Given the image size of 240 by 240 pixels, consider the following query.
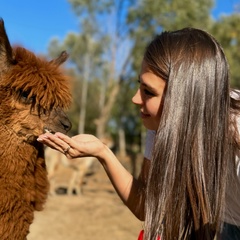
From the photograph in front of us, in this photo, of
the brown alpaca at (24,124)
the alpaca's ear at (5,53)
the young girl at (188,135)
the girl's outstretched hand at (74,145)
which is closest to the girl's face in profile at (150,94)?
the young girl at (188,135)

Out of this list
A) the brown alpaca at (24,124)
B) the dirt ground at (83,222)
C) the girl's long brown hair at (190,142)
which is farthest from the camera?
the dirt ground at (83,222)

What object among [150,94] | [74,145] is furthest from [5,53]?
[150,94]

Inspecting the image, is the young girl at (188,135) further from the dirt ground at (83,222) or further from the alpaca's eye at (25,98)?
the dirt ground at (83,222)

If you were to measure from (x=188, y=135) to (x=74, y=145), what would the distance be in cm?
56

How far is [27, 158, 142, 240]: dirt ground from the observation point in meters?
6.36

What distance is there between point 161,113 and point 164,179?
0.30 meters

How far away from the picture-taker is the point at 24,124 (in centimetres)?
225

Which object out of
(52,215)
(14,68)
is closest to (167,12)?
(52,215)

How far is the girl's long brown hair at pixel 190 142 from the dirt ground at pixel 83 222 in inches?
150

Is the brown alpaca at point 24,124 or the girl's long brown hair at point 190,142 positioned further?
the brown alpaca at point 24,124

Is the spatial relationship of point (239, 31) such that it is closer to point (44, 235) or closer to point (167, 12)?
point (167, 12)

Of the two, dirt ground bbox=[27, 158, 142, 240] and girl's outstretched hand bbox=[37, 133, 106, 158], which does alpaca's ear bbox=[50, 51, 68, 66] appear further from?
dirt ground bbox=[27, 158, 142, 240]

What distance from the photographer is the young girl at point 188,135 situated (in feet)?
5.38

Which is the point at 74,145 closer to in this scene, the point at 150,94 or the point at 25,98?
the point at 150,94
